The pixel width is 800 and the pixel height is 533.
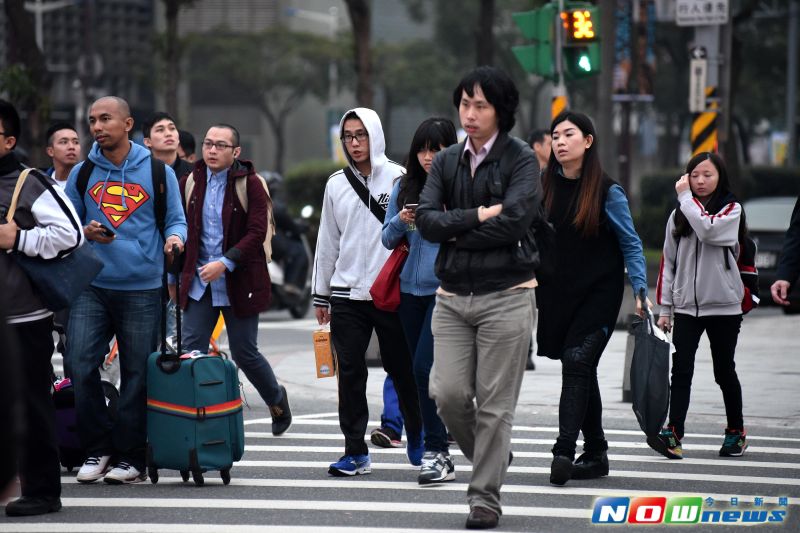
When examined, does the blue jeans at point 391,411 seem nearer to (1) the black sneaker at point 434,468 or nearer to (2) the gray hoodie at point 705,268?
(1) the black sneaker at point 434,468

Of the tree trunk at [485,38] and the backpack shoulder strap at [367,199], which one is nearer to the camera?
the backpack shoulder strap at [367,199]

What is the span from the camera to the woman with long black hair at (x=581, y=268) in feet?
25.0

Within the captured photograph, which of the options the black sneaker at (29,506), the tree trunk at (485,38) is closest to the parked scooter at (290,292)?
the tree trunk at (485,38)

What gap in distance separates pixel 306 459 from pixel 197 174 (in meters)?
1.80

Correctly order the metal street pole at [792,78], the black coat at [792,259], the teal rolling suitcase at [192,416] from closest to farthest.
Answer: the teal rolling suitcase at [192,416]
the black coat at [792,259]
the metal street pole at [792,78]

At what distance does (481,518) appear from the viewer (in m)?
6.40

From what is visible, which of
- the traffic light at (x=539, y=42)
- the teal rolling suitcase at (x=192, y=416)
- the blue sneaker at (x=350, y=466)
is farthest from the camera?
the traffic light at (x=539, y=42)

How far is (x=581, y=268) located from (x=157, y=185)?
2.20 metres

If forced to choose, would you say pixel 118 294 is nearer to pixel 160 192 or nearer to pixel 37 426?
pixel 160 192

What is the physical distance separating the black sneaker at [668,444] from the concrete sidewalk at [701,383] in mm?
1668

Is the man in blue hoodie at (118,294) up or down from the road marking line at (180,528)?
up

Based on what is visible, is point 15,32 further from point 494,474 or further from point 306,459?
point 494,474

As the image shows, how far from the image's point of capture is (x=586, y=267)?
7711 millimetres

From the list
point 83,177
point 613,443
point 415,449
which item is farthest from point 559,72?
point 83,177
